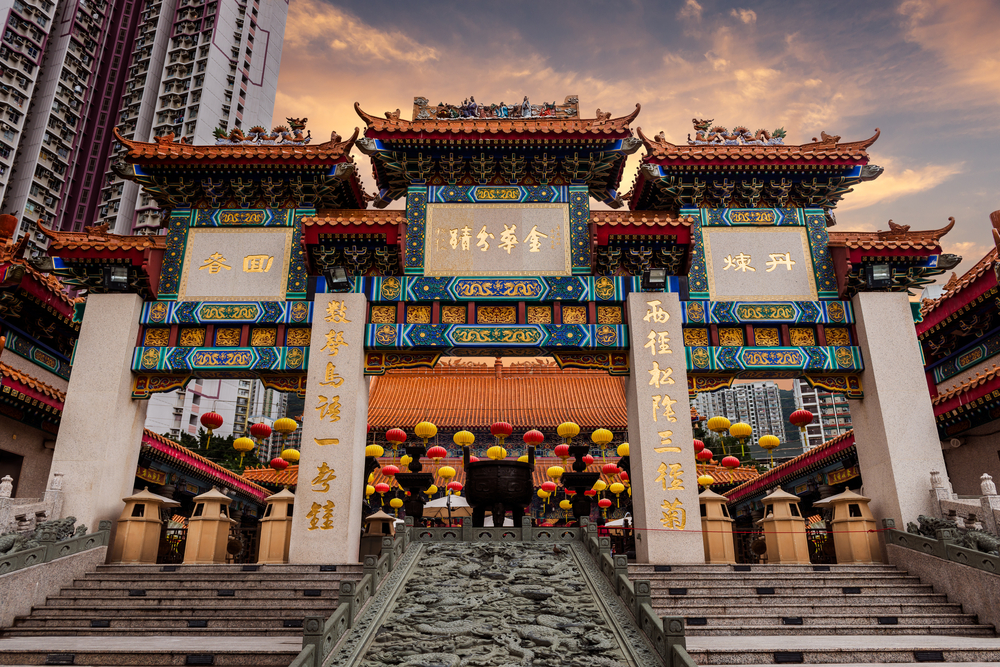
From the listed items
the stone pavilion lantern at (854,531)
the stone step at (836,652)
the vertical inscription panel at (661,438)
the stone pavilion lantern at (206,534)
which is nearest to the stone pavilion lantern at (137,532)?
the stone pavilion lantern at (206,534)

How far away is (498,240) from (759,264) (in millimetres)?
4888

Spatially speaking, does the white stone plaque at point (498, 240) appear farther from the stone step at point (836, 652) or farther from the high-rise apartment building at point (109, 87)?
the high-rise apartment building at point (109, 87)

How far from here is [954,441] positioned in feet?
41.4

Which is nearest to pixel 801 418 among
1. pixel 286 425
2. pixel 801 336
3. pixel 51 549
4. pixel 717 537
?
pixel 801 336

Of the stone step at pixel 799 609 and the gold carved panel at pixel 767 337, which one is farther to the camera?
the gold carved panel at pixel 767 337

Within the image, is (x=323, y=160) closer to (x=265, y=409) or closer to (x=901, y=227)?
(x=901, y=227)

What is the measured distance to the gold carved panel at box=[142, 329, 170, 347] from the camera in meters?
11.9

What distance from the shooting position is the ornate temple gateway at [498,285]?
1097 cm

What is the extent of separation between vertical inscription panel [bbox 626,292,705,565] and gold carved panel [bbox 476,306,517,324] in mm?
2089

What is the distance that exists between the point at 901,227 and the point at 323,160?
1074 cm

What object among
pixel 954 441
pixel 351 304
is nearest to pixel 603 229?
pixel 351 304

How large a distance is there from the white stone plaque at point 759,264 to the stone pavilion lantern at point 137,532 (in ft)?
33.7

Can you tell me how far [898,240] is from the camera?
38.7 feet

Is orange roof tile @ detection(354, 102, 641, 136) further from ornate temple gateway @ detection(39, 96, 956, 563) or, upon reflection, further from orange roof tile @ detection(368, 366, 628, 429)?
orange roof tile @ detection(368, 366, 628, 429)
